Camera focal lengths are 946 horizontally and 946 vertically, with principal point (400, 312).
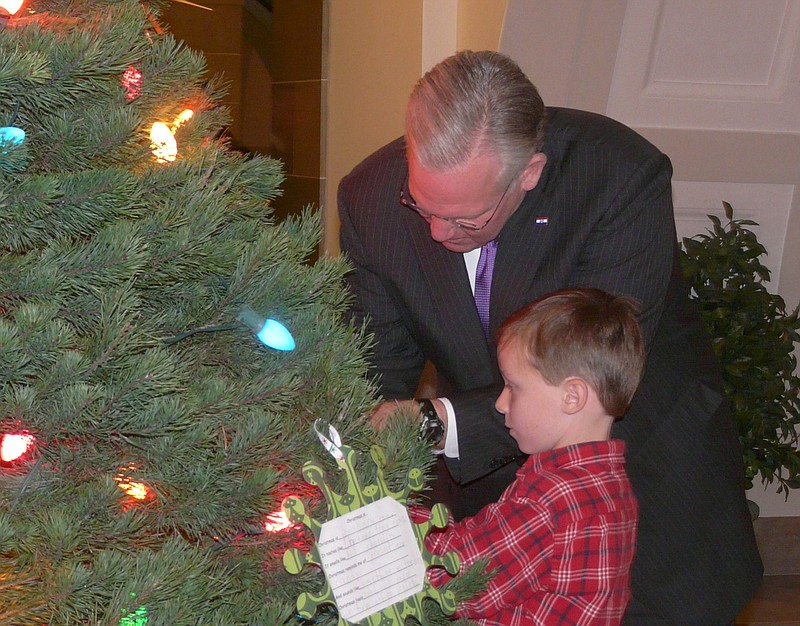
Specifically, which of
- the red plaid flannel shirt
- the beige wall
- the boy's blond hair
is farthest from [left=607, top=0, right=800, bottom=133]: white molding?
the red plaid flannel shirt

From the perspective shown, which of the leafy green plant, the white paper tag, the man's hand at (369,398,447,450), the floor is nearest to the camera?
the white paper tag

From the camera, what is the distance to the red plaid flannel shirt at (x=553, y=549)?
1.28m

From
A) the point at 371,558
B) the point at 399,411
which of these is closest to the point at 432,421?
the point at 399,411

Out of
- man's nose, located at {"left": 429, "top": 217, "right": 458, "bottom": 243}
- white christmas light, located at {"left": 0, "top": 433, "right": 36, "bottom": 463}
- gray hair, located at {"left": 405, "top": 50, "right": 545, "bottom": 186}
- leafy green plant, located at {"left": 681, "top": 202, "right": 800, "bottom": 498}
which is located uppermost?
gray hair, located at {"left": 405, "top": 50, "right": 545, "bottom": 186}

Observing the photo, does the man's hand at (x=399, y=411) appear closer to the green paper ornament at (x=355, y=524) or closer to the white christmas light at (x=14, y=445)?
the green paper ornament at (x=355, y=524)

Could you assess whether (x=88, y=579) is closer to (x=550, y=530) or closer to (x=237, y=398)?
(x=237, y=398)

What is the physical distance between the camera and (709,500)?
182 centimetres

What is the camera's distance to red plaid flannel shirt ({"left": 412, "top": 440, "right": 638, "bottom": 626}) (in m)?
1.28

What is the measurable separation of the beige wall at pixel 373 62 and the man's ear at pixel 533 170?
4.42ft

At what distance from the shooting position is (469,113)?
150 cm

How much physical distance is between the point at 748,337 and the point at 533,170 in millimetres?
1899

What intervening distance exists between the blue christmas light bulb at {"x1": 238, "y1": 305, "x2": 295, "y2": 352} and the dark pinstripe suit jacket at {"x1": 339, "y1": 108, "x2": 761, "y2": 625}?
793 mm

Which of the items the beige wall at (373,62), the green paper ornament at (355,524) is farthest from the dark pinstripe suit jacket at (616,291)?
the beige wall at (373,62)

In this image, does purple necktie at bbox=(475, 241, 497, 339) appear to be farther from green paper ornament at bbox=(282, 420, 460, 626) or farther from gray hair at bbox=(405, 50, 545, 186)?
green paper ornament at bbox=(282, 420, 460, 626)
